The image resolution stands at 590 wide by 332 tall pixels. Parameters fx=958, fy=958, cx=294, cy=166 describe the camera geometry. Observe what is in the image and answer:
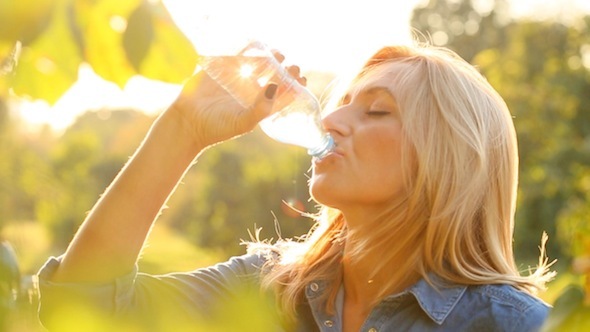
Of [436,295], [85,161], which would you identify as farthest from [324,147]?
[85,161]

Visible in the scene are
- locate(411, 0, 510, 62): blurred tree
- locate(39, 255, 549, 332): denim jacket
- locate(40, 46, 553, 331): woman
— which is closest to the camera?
locate(39, 255, 549, 332): denim jacket

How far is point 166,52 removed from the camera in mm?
1092

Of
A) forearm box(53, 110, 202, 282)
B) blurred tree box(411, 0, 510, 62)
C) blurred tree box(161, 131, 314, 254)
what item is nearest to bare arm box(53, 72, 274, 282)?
forearm box(53, 110, 202, 282)

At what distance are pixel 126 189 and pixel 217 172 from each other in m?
23.1

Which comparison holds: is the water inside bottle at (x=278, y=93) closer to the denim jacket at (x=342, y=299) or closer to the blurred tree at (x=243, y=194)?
the denim jacket at (x=342, y=299)

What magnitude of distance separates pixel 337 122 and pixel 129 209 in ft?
1.89

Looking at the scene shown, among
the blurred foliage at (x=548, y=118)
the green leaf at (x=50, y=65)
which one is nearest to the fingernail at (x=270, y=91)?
the green leaf at (x=50, y=65)

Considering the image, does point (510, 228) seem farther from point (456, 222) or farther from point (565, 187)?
point (565, 187)

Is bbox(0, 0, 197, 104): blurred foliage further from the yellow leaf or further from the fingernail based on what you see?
the fingernail

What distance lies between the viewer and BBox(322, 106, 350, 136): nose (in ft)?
7.43

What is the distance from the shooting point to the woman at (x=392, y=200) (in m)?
2.07

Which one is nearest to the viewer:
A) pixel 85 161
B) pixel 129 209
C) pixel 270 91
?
pixel 129 209

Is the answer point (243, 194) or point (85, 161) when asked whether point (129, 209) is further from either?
point (85, 161)

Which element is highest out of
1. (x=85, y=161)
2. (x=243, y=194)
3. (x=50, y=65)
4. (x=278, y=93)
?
(x=50, y=65)
